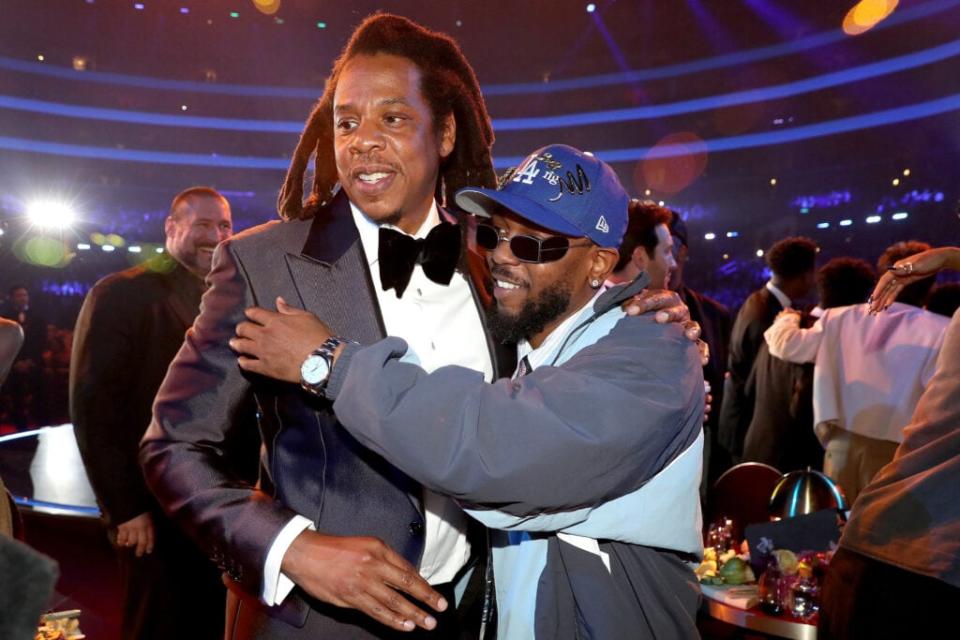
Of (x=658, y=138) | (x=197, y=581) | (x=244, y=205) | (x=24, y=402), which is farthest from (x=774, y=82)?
(x=197, y=581)

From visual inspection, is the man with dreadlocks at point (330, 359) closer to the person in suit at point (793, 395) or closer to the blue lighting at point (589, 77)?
the person in suit at point (793, 395)

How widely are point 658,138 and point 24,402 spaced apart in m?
15.5

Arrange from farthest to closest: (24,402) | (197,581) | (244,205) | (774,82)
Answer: (244,205) → (774,82) → (24,402) → (197,581)

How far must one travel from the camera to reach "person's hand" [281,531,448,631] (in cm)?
140

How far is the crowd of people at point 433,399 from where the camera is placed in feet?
4.71

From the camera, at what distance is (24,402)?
934cm

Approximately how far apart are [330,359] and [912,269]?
7.47 ft

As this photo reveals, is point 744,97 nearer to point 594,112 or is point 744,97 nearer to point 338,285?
point 594,112

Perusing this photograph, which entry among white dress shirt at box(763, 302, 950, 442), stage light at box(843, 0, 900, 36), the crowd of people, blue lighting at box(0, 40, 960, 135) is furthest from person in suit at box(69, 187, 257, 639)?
blue lighting at box(0, 40, 960, 135)

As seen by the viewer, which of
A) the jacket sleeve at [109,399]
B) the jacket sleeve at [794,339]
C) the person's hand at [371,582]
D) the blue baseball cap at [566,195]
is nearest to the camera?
the person's hand at [371,582]

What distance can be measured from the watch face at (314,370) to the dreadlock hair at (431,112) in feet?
1.94

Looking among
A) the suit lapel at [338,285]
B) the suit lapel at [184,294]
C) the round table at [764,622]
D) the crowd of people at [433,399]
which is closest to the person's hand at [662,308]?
the crowd of people at [433,399]

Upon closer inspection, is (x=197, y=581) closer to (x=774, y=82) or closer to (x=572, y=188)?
(x=572, y=188)

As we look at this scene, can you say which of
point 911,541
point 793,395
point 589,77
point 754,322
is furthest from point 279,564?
point 589,77
